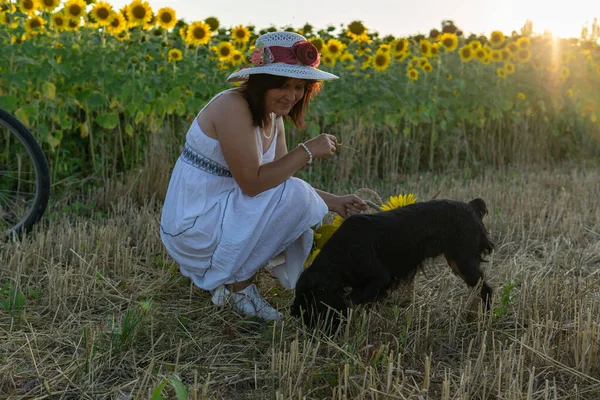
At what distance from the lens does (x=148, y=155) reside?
5.83 metres

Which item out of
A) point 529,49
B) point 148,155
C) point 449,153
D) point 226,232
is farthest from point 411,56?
point 226,232

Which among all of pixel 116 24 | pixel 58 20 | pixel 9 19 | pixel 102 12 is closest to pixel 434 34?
pixel 116 24

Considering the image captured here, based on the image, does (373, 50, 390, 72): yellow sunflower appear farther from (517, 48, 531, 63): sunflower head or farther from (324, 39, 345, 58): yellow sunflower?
(517, 48, 531, 63): sunflower head

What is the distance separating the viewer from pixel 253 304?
10.6 feet

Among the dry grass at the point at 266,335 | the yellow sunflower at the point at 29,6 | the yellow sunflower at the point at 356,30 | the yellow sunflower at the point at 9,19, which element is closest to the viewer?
the dry grass at the point at 266,335

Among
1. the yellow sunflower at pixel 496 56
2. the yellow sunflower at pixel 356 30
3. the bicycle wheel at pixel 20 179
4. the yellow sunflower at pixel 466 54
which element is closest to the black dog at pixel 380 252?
the bicycle wheel at pixel 20 179

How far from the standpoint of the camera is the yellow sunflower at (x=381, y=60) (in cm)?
690

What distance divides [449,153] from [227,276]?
5317 millimetres

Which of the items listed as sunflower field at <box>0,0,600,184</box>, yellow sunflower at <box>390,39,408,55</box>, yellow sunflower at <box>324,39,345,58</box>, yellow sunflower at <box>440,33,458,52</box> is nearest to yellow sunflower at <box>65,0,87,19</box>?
sunflower field at <box>0,0,600,184</box>

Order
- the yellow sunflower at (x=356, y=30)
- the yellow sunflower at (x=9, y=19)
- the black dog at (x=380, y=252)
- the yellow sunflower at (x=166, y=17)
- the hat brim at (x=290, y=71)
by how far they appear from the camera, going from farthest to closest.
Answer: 1. the yellow sunflower at (x=356, y=30)
2. the yellow sunflower at (x=166, y=17)
3. the yellow sunflower at (x=9, y=19)
4. the hat brim at (x=290, y=71)
5. the black dog at (x=380, y=252)

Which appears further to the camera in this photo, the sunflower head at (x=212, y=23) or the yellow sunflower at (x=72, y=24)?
the sunflower head at (x=212, y=23)

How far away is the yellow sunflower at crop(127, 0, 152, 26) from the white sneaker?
351cm

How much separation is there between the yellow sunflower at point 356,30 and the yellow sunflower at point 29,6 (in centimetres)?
324

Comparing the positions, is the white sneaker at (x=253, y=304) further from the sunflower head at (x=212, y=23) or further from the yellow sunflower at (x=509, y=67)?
the yellow sunflower at (x=509, y=67)
